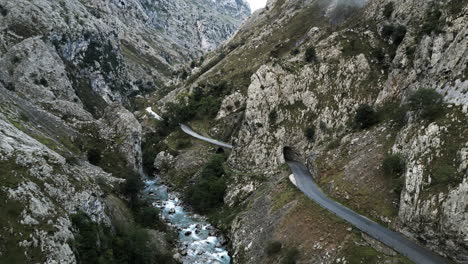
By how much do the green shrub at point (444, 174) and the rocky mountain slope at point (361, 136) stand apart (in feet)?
0.41

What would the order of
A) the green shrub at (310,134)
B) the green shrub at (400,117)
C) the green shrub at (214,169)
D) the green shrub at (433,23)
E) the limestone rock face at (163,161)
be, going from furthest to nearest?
the limestone rock face at (163,161) < the green shrub at (214,169) < the green shrub at (310,134) < the green shrub at (433,23) < the green shrub at (400,117)

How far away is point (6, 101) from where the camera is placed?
56531 mm

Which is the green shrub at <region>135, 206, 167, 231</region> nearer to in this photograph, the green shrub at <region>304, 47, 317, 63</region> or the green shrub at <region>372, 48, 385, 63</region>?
the green shrub at <region>304, 47, 317, 63</region>

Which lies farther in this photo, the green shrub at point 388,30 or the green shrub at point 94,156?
the green shrub at point 388,30

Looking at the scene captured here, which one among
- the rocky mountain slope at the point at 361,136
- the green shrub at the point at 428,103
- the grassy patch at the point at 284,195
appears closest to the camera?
the rocky mountain slope at the point at 361,136

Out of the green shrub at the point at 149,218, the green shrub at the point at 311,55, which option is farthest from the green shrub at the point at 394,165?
the green shrub at the point at 311,55

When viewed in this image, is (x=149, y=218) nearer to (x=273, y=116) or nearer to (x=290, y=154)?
(x=290, y=154)

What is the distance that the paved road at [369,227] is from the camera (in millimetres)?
37469

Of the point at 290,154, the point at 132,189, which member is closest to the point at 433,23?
the point at 290,154

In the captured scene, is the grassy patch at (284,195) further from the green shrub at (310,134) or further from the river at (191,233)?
the green shrub at (310,134)

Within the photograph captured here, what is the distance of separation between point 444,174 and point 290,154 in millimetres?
44052

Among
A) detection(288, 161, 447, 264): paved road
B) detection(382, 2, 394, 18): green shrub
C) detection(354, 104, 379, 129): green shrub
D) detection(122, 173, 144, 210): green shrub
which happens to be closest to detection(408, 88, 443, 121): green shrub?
detection(354, 104, 379, 129): green shrub

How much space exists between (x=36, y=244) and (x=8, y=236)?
7.37 feet

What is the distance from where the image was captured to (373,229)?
44.0m
